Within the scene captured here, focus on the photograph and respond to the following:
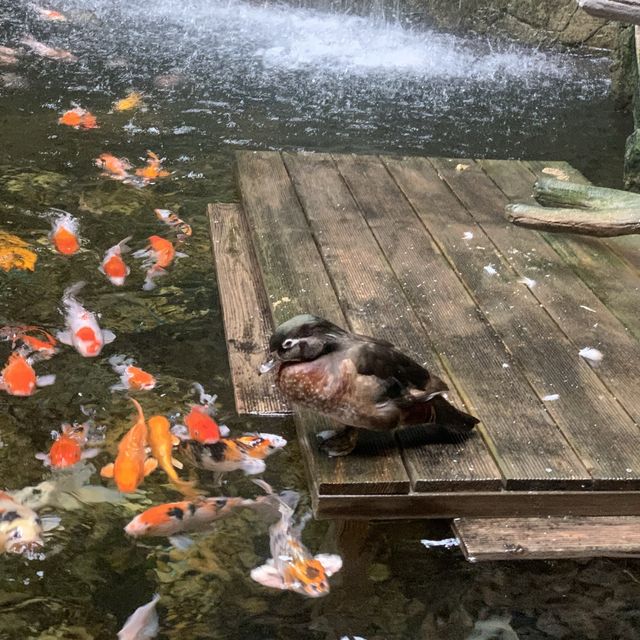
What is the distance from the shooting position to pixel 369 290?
4258 mm

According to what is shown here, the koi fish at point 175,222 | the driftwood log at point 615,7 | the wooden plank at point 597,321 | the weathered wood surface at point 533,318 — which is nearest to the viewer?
the weathered wood surface at point 533,318

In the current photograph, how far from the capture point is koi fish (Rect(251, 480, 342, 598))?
119 inches

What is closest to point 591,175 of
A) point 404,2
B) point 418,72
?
point 418,72

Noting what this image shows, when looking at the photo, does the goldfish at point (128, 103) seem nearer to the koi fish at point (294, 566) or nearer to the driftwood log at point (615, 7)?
the driftwood log at point (615, 7)

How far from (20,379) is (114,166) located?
8.59 feet

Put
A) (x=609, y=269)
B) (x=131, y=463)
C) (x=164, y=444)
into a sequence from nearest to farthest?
(x=131, y=463) → (x=164, y=444) → (x=609, y=269)

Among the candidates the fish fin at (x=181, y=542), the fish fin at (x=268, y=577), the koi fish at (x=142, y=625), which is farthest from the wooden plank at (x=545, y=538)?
the koi fish at (x=142, y=625)

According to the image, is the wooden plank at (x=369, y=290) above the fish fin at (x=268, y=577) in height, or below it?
above

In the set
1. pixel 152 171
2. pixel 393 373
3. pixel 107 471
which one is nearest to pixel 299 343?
pixel 393 373

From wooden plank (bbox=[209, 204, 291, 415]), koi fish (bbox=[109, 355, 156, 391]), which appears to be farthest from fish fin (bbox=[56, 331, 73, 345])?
wooden plank (bbox=[209, 204, 291, 415])

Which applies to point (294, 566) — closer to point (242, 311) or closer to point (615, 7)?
point (242, 311)

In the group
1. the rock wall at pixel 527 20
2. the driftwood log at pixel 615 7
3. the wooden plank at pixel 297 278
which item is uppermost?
the driftwood log at pixel 615 7

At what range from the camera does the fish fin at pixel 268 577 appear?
301 centimetres

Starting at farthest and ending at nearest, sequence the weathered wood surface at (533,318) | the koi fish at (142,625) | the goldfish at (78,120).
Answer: the goldfish at (78,120) < the weathered wood surface at (533,318) < the koi fish at (142,625)
